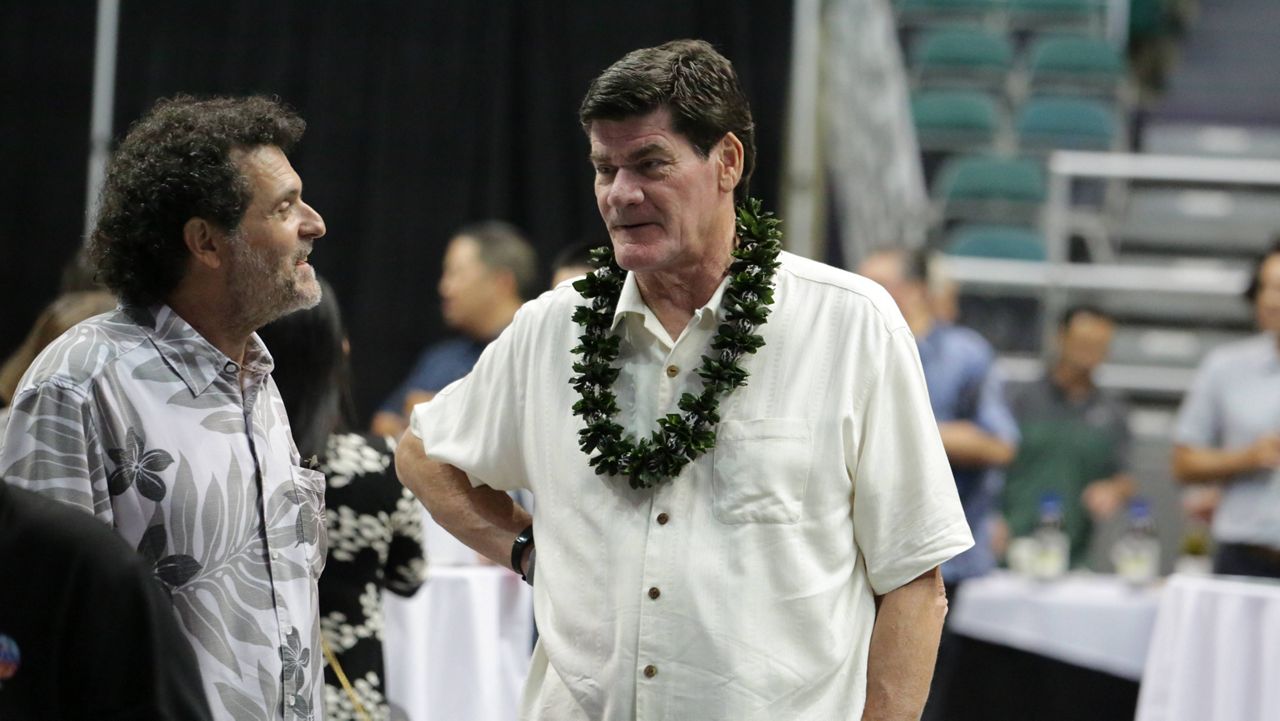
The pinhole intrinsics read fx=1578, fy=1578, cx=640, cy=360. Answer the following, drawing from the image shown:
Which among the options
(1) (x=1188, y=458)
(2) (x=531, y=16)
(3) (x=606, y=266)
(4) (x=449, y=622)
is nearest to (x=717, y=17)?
(2) (x=531, y=16)

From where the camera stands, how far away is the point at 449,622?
163 inches

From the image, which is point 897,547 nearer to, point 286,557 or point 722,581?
point 722,581

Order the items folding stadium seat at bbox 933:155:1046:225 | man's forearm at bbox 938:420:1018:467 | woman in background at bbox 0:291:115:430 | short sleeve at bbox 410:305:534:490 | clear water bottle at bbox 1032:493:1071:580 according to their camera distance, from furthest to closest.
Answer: folding stadium seat at bbox 933:155:1046:225 → man's forearm at bbox 938:420:1018:467 → clear water bottle at bbox 1032:493:1071:580 → woman in background at bbox 0:291:115:430 → short sleeve at bbox 410:305:534:490

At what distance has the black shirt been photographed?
1.38 metres

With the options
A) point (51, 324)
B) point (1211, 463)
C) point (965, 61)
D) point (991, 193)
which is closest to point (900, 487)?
point (51, 324)

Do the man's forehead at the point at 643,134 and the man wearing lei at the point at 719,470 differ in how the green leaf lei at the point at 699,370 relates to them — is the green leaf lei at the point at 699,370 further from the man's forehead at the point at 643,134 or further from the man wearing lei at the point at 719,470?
the man's forehead at the point at 643,134

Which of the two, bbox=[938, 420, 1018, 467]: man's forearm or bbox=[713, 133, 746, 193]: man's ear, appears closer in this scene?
bbox=[713, 133, 746, 193]: man's ear

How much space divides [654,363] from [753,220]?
0.79 ft

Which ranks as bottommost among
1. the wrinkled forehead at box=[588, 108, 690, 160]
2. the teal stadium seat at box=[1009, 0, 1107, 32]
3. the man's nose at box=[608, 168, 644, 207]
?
the man's nose at box=[608, 168, 644, 207]

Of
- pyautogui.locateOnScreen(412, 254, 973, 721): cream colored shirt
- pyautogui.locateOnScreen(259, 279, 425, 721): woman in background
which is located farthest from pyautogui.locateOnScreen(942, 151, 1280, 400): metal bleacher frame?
pyautogui.locateOnScreen(412, 254, 973, 721): cream colored shirt

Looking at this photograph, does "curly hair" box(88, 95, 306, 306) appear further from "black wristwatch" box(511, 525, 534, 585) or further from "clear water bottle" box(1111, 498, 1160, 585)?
"clear water bottle" box(1111, 498, 1160, 585)

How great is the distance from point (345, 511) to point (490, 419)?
30.7 inches

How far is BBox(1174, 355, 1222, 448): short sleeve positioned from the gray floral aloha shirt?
3.64 meters

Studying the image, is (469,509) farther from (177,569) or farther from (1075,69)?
(1075,69)
